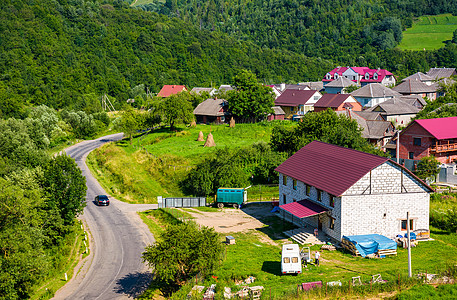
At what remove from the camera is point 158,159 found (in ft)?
216

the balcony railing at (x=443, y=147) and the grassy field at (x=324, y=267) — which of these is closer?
the grassy field at (x=324, y=267)

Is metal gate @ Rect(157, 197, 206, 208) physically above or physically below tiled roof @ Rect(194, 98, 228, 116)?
below

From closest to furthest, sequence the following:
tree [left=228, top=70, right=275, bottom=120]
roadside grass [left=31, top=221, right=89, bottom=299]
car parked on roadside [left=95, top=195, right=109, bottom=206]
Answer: roadside grass [left=31, top=221, right=89, bottom=299]
car parked on roadside [left=95, top=195, right=109, bottom=206]
tree [left=228, top=70, right=275, bottom=120]

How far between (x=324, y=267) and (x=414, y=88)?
86.0 meters

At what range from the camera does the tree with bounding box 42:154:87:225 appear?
45978mm

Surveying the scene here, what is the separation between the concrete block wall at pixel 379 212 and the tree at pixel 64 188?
25.3m

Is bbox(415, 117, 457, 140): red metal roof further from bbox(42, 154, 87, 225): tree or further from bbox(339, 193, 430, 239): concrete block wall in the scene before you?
bbox(42, 154, 87, 225): tree

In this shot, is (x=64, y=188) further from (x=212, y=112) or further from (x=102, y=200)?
(x=212, y=112)

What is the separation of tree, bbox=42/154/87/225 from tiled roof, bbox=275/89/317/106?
61.1 m

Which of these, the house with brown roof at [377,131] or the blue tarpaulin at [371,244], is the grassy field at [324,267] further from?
the house with brown roof at [377,131]

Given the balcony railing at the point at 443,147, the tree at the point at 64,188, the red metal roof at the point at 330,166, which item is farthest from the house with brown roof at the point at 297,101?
the tree at the point at 64,188

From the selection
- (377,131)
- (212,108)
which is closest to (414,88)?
(377,131)

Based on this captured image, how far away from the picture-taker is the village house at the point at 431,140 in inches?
2306

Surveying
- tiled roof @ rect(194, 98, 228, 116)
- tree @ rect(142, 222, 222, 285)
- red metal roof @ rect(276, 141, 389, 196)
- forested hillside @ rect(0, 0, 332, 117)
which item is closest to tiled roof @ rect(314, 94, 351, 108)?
tiled roof @ rect(194, 98, 228, 116)
